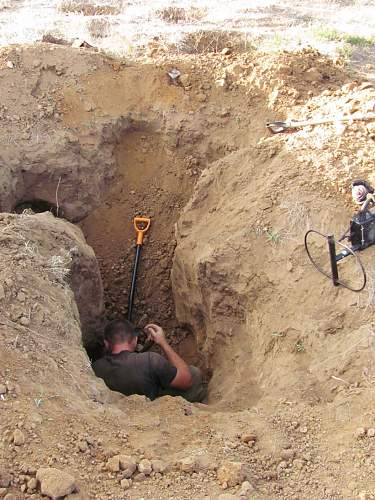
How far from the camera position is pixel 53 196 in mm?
5395

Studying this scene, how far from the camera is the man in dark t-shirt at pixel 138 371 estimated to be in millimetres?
4020

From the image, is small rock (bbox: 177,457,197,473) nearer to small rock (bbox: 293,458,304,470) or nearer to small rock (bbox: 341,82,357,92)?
small rock (bbox: 293,458,304,470)

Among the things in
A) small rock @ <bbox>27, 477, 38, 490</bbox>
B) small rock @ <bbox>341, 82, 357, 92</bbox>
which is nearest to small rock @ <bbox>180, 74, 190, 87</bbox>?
small rock @ <bbox>341, 82, 357, 92</bbox>

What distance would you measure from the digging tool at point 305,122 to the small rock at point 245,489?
9.86 feet

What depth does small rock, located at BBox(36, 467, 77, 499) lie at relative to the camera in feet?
7.54

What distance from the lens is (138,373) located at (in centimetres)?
401

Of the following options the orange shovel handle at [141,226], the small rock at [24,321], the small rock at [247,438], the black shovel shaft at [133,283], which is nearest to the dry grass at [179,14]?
the orange shovel handle at [141,226]

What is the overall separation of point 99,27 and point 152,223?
2.96m

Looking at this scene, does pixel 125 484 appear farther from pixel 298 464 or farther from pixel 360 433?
pixel 360 433

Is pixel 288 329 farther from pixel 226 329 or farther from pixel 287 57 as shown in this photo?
pixel 287 57

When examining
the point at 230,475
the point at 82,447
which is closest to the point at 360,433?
the point at 230,475

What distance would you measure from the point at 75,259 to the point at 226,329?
4.24ft

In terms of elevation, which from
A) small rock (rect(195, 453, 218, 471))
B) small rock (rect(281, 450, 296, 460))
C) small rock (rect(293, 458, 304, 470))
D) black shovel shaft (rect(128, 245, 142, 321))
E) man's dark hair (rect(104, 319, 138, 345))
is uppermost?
small rock (rect(195, 453, 218, 471))

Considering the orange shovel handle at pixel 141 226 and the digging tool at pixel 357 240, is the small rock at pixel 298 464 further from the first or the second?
the orange shovel handle at pixel 141 226
